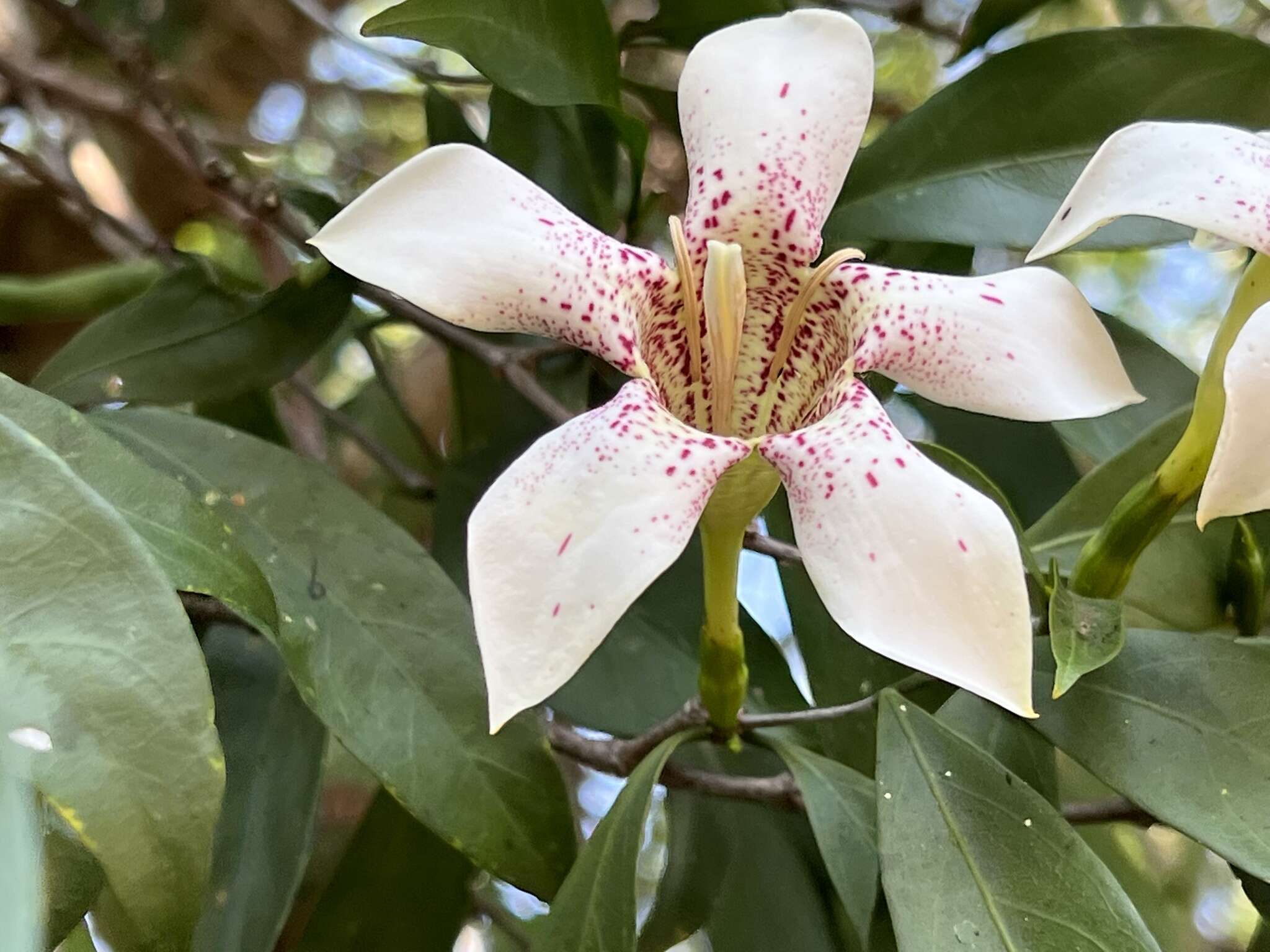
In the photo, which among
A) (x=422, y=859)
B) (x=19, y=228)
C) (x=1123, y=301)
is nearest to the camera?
(x=422, y=859)

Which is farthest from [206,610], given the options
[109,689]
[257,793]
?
[109,689]

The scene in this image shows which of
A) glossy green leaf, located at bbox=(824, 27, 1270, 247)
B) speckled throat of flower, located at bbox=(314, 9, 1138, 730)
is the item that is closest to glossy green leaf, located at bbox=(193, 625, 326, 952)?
speckled throat of flower, located at bbox=(314, 9, 1138, 730)

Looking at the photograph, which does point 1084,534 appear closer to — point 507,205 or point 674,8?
point 507,205

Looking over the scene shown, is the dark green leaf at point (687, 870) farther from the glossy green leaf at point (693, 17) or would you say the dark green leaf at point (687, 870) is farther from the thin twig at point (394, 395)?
the glossy green leaf at point (693, 17)

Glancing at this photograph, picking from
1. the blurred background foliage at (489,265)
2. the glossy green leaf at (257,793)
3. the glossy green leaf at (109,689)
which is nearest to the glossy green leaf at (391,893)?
the blurred background foliage at (489,265)

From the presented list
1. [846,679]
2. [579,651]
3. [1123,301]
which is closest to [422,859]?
[846,679]

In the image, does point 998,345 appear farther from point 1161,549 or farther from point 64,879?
point 64,879

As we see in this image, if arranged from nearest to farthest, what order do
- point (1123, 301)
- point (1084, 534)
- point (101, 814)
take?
point (101, 814) < point (1084, 534) < point (1123, 301)
